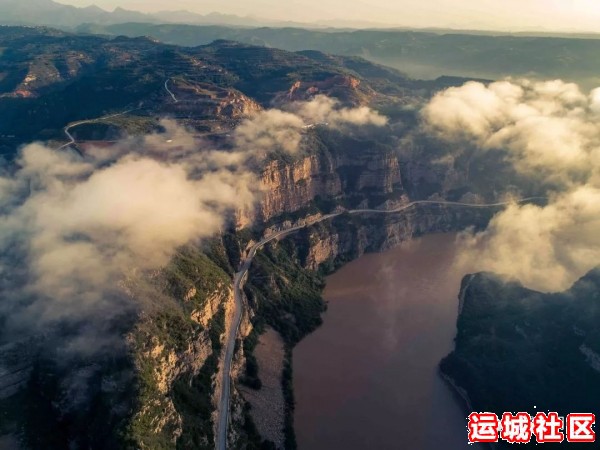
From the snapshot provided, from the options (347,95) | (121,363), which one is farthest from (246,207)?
(347,95)

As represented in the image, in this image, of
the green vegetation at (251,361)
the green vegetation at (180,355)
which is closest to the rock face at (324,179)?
the green vegetation at (180,355)

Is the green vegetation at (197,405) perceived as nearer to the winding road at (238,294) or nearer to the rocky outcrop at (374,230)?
the winding road at (238,294)

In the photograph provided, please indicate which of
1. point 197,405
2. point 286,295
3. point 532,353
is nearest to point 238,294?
point 286,295

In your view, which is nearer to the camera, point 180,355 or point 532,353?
point 180,355

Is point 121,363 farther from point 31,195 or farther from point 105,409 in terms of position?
point 31,195

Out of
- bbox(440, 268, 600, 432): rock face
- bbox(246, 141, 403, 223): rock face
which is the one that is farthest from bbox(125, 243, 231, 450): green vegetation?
bbox(440, 268, 600, 432): rock face

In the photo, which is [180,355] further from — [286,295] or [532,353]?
[532,353]
